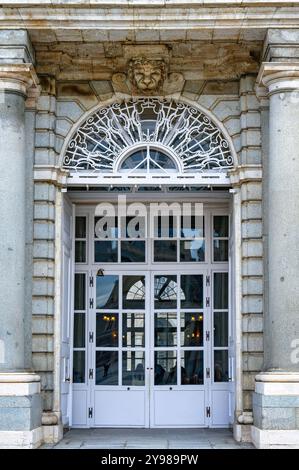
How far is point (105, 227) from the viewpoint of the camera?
13344 millimetres

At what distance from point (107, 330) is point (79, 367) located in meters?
0.68

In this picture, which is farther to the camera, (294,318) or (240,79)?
(240,79)

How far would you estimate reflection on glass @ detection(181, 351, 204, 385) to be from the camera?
42.8ft

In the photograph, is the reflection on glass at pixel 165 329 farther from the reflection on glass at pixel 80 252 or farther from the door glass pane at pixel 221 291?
the reflection on glass at pixel 80 252

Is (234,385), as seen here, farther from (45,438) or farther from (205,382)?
(45,438)

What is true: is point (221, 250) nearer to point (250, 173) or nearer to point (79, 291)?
point (250, 173)

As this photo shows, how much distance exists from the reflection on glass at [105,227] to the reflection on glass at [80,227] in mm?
165

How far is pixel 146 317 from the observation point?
13172mm

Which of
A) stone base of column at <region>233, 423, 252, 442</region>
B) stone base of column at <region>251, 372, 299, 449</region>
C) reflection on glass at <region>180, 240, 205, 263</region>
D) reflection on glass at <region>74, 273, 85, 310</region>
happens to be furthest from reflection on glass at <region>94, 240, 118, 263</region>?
stone base of column at <region>251, 372, 299, 449</region>

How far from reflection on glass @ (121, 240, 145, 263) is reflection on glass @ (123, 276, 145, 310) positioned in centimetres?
27

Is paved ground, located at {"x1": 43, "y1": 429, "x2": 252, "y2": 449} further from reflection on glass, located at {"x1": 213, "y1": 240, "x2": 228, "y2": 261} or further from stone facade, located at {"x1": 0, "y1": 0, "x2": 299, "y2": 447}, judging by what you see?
reflection on glass, located at {"x1": 213, "y1": 240, "x2": 228, "y2": 261}

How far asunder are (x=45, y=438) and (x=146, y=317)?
107 inches

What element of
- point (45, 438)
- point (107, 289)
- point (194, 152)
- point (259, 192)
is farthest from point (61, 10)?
point (45, 438)

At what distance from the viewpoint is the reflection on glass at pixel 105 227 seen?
13.3 meters
